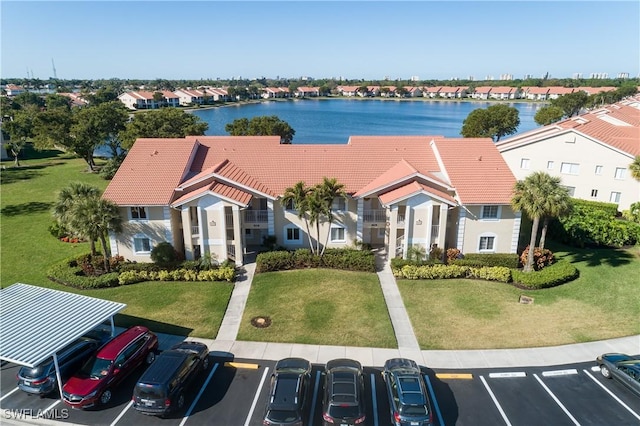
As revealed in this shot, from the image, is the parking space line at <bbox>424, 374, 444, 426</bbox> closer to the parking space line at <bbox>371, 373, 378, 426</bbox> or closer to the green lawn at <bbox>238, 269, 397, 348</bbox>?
the parking space line at <bbox>371, 373, 378, 426</bbox>

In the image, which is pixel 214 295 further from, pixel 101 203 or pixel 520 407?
pixel 520 407

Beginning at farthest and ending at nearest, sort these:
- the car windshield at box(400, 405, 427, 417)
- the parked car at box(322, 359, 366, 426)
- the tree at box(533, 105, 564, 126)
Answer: the tree at box(533, 105, 564, 126), the car windshield at box(400, 405, 427, 417), the parked car at box(322, 359, 366, 426)

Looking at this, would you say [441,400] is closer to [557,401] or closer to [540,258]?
[557,401]

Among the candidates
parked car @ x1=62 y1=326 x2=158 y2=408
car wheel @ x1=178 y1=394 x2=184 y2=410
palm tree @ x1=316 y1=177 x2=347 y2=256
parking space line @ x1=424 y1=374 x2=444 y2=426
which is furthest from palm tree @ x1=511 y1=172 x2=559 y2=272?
parked car @ x1=62 y1=326 x2=158 y2=408

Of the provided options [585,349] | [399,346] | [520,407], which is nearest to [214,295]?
[399,346]

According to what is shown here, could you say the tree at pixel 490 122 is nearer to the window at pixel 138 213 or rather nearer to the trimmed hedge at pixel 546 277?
the trimmed hedge at pixel 546 277

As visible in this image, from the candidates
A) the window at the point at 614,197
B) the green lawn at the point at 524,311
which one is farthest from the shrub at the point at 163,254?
the window at the point at 614,197

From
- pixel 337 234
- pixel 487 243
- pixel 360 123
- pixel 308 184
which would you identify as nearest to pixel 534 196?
pixel 487 243
